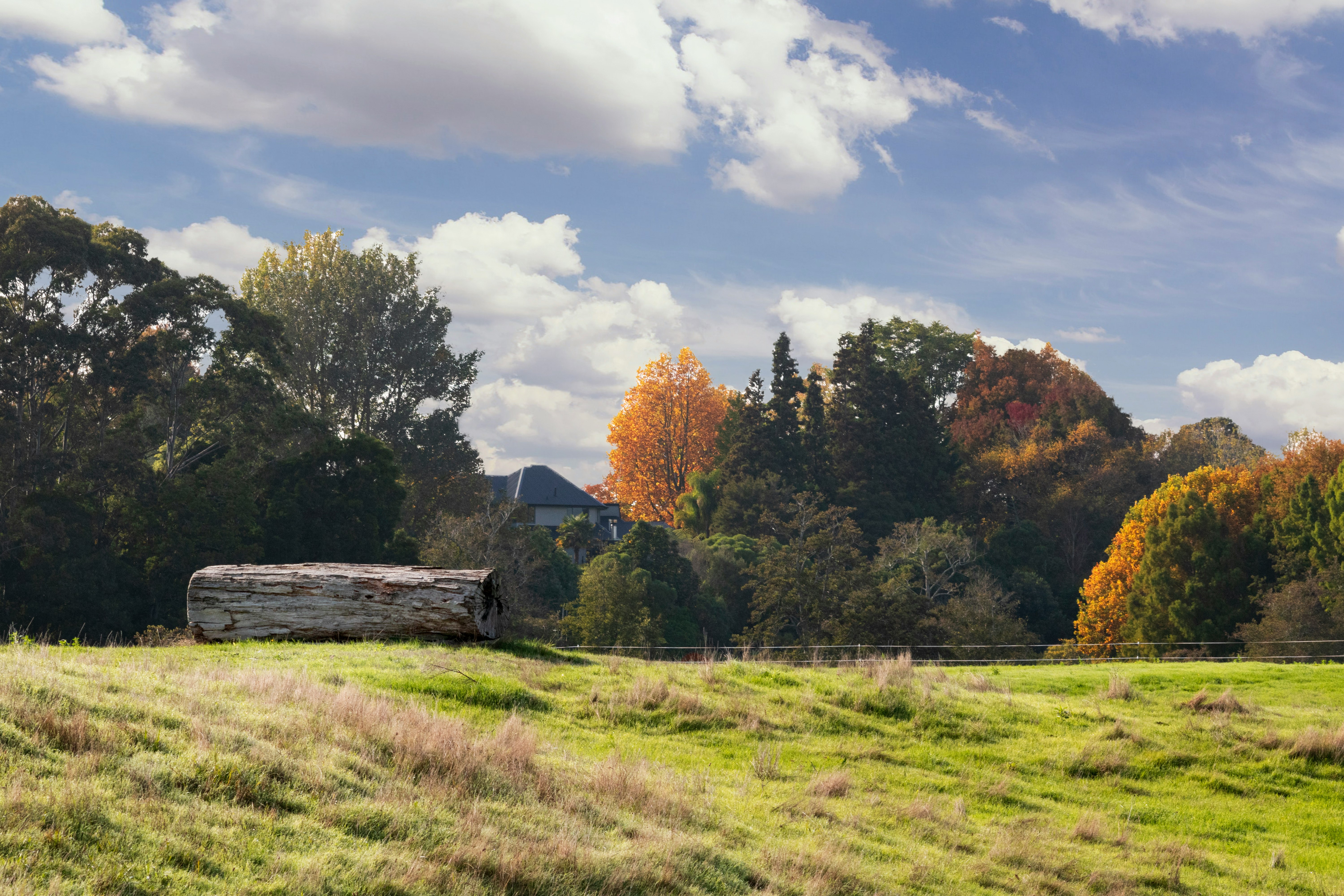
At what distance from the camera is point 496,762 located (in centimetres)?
736

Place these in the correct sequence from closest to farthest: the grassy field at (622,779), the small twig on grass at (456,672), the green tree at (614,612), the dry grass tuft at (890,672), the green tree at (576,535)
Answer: the grassy field at (622,779) < the small twig on grass at (456,672) < the dry grass tuft at (890,672) < the green tree at (614,612) < the green tree at (576,535)

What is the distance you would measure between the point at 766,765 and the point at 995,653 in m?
28.6

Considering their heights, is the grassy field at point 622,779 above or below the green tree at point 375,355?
below

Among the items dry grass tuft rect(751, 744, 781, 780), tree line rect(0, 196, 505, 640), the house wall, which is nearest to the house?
the house wall

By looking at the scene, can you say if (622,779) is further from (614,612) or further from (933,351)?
(933,351)

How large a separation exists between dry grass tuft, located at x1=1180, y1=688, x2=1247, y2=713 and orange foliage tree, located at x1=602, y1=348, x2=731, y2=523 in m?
55.8

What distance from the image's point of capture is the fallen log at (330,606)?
47.2ft

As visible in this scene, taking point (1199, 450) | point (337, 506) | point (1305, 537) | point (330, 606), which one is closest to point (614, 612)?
point (337, 506)

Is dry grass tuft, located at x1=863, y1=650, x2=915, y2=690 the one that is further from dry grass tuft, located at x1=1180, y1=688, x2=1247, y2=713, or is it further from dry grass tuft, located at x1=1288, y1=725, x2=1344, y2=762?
dry grass tuft, located at x1=1288, y1=725, x2=1344, y2=762

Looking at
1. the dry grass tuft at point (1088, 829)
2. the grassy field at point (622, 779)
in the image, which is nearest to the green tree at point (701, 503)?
the grassy field at point (622, 779)

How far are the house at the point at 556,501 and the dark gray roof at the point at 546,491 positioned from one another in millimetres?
23

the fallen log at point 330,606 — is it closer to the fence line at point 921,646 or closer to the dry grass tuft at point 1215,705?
the fence line at point 921,646

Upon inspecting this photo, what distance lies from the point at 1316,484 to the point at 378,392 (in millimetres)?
47574

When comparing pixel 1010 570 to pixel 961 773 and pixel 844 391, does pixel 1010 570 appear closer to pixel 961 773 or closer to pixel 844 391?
pixel 844 391
